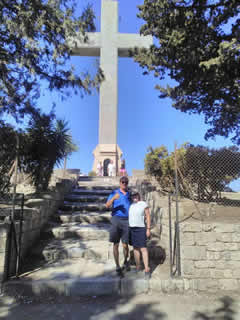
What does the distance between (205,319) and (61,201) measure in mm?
4948

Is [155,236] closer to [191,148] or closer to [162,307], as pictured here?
[162,307]

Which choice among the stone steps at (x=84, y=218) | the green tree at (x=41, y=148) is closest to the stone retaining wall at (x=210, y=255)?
the stone steps at (x=84, y=218)

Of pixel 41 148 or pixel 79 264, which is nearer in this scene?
pixel 79 264

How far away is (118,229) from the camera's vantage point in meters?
3.32

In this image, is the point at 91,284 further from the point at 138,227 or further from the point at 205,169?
the point at 205,169

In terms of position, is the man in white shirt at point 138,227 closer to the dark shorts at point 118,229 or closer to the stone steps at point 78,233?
the dark shorts at point 118,229

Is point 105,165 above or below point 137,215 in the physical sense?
above

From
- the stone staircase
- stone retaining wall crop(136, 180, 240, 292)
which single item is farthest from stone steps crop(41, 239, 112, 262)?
stone retaining wall crop(136, 180, 240, 292)

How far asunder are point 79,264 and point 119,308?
1213 mm

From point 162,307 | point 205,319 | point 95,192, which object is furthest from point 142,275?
point 95,192

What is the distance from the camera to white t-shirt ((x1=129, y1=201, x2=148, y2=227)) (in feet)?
10.7

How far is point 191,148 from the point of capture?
6133 millimetres

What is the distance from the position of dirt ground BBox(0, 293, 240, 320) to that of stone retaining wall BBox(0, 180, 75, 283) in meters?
0.57

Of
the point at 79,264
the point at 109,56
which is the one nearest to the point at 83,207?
the point at 79,264
